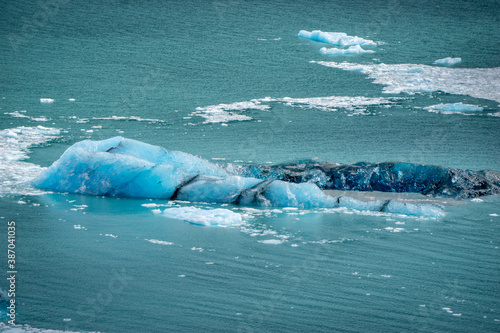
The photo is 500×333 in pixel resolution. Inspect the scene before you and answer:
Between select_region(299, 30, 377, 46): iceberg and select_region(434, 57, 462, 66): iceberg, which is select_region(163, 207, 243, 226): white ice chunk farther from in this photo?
select_region(299, 30, 377, 46): iceberg

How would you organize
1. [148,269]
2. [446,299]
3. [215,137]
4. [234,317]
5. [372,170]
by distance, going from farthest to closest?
[215,137] < [372,170] < [148,269] < [446,299] < [234,317]

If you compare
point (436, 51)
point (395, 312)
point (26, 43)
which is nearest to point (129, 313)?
point (395, 312)

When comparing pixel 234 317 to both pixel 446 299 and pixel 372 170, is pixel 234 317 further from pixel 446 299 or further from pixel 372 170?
pixel 372 170

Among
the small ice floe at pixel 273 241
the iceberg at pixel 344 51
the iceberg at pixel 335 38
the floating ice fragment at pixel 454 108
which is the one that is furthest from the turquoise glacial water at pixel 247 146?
the iceberg at pixel 335 38

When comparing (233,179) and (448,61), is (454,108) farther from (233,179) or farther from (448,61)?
(233,179)

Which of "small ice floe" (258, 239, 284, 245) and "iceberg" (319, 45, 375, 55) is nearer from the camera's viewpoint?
"small ice floe" (258, 239, 284, 245)

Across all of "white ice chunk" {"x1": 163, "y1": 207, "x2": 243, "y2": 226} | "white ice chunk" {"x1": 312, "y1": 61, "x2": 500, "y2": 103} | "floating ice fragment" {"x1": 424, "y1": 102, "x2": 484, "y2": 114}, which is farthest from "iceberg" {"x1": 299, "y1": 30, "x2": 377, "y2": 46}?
"white ice chunk" {"x1": 163, "y1": 207, "x2": 243, "y2": 226}
